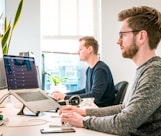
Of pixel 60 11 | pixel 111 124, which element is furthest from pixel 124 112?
pixel 60 11

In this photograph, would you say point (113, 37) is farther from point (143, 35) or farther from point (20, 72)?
point (143, 35)

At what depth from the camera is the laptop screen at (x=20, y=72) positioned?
1964 millimetres

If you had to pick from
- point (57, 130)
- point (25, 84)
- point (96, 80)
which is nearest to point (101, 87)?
point (96, 80)

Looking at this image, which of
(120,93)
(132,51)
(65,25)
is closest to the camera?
(132,51)

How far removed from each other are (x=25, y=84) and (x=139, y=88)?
101 centimetres

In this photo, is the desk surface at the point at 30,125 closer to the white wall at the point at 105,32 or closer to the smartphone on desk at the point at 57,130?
the smartphone on desk at the point at 57,130

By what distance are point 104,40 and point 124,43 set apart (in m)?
2.63

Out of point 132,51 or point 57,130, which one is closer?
point 57,130

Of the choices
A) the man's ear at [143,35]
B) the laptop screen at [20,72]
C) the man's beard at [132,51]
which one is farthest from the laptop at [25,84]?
the man's ear at [143,35]

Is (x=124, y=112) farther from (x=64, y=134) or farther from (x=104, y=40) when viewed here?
(x=104, y=40)

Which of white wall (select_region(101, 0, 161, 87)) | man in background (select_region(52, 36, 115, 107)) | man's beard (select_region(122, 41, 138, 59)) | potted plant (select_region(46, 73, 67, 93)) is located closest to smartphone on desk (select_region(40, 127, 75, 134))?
man's beard (select_region(122, 41, 138, 59))

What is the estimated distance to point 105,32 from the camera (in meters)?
4.26

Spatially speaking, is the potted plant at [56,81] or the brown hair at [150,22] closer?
the brown hair at [150,22]

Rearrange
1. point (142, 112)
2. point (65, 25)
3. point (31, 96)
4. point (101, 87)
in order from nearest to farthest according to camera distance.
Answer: point (142, 112) < point (31, 96) < point (101, 87) < point (65, 25)
